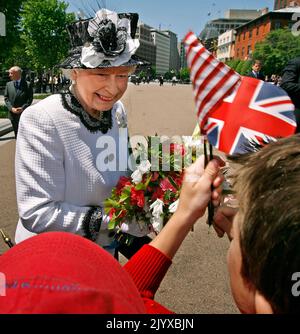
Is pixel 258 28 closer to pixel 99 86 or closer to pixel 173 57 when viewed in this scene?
pixel 99 86

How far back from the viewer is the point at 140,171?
1712mm

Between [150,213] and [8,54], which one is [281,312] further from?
[8,54]

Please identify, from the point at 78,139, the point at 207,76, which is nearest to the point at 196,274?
the point at 78,139

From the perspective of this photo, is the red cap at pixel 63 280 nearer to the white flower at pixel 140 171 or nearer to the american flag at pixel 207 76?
the american flag at pixel 207 76

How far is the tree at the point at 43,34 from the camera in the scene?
137 feet

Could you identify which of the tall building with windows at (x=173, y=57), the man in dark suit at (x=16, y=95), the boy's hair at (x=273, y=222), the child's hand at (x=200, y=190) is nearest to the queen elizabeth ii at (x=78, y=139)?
the child's hand at (x=200, y=190)

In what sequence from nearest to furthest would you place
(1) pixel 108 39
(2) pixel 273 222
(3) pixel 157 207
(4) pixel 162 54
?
(2) pixel 273 222 < (3) pixel 157 207 < (1) pixel 108 39 < (4) pixel 162 54

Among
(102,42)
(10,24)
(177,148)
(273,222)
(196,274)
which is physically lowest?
(196,274)

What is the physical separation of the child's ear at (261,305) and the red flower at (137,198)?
0.95m

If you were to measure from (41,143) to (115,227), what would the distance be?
0.50 m

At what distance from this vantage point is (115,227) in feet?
5.64

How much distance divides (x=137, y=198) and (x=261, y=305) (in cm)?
98
